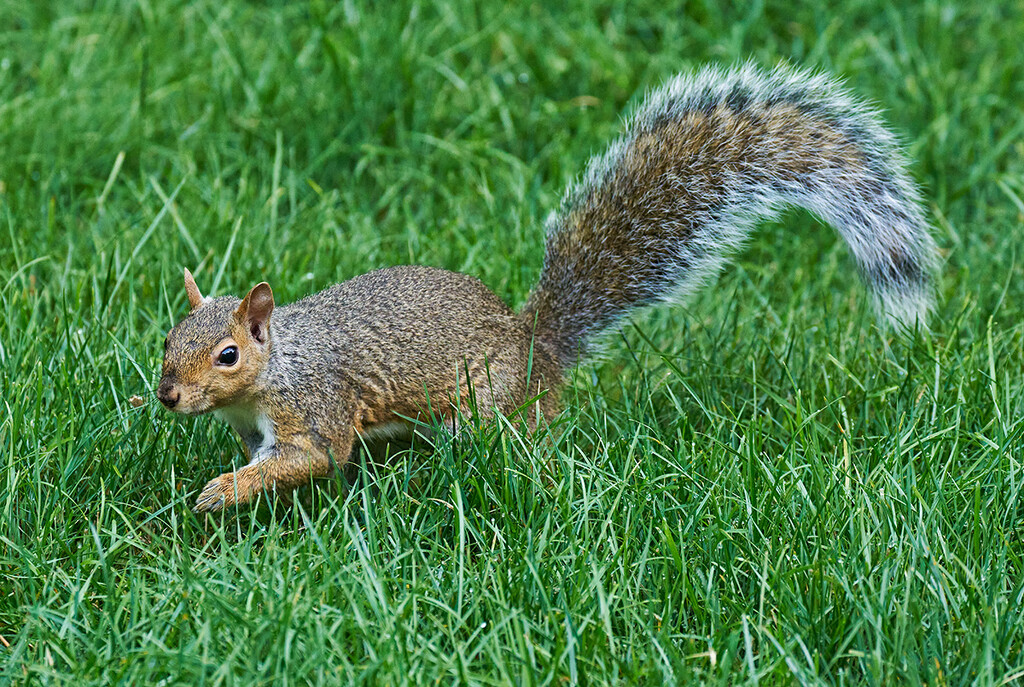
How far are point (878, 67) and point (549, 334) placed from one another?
245 cm

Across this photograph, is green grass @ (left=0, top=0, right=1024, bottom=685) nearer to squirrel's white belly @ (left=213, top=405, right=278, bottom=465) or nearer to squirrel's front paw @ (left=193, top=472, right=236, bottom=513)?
Result: squirrel's front paw @ (left=193, top=472, right=236, bottom=513)

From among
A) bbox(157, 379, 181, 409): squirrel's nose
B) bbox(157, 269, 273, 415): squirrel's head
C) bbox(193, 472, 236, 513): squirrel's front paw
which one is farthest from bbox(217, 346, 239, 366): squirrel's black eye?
bbox(193, 472, 236, 513): squirrel's front paw

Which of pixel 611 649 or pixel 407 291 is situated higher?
pixel 407 291

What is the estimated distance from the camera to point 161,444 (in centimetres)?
279

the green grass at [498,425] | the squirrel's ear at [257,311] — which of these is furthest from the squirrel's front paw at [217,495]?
the squirrel's ear at [257,311]

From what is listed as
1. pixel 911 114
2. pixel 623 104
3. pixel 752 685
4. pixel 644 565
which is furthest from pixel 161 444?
pixel 911 114

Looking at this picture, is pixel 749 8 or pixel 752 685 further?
pixel 749 8

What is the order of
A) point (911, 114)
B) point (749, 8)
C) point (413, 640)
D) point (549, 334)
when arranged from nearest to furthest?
point (413, 640) < point (549, 334) < point (911, 114) < point (749, 8)

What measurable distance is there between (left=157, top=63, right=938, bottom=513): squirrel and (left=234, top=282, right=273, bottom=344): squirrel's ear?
0.06m

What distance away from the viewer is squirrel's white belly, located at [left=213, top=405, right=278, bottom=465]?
266 cm

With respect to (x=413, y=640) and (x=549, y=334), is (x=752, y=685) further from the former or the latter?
(x=549, y=334)

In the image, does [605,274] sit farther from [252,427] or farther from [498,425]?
[252,427]

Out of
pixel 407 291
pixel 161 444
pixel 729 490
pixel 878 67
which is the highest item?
pixel 878 67

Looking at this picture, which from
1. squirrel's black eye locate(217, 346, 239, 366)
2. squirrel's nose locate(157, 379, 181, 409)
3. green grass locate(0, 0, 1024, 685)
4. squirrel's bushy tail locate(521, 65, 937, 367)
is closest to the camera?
green grass locate(0, 0, 1024, 685)
